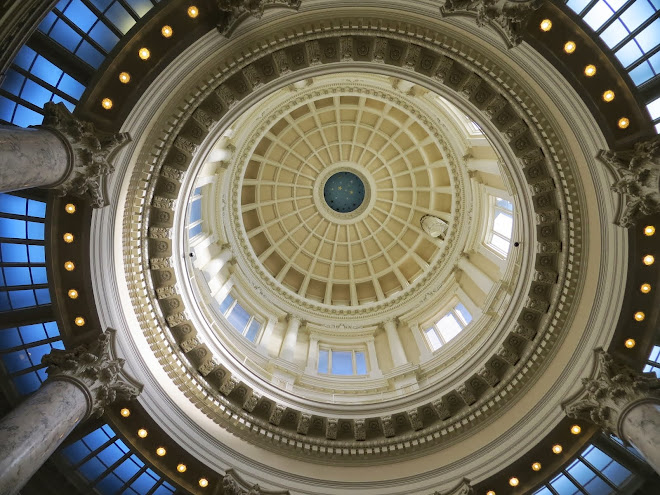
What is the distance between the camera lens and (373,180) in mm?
39031

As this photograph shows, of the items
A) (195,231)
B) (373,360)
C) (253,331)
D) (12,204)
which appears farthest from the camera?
(253,331)

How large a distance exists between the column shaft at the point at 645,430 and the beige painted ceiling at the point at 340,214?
19953 millimetres

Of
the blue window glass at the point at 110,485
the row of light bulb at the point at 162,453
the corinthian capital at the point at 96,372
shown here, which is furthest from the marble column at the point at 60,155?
the blue window glass at the point at 110,485

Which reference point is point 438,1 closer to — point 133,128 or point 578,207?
point 578,207

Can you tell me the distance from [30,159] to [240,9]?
25.8 feet

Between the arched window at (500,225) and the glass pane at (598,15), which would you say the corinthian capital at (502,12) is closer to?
the glass pane at (598,15)

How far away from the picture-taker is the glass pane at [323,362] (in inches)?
1079

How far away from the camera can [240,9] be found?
49.3 feet

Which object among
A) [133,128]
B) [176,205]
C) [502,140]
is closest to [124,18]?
[133,128]

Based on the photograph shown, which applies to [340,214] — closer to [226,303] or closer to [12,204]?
[226,303]

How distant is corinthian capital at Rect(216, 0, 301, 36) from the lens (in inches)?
591

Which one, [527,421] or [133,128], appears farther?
[527,421]

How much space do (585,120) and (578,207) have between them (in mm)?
3354

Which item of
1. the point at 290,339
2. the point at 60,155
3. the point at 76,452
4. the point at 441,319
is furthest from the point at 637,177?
the point at 76,452
